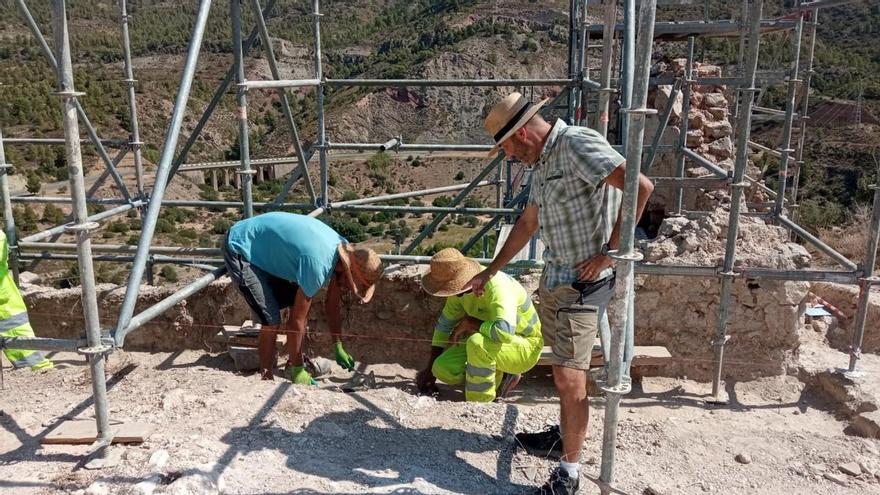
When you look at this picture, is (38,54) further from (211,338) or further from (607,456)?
(607,456)

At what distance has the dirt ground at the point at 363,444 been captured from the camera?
10.3 feet

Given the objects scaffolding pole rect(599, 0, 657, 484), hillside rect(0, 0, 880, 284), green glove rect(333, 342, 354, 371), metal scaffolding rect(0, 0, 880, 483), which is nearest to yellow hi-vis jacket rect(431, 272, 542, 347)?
metal scaffolding rect(0, 0, 880, 483)

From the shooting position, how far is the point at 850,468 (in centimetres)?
358

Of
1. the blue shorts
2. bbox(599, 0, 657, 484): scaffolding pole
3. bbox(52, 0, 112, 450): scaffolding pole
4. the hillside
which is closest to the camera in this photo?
bbox(599, 0, 657, 484): scaffolding pole

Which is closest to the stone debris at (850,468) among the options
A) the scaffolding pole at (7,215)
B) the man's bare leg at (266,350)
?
the man's bare leg at (266,350)

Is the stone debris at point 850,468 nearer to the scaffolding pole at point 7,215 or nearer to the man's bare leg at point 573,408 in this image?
the man's bare leg at point 573,408

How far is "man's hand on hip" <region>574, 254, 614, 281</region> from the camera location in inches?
117

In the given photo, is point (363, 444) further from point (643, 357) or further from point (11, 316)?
point (11, 316)

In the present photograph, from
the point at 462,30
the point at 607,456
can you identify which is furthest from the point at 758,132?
the point at 462,30

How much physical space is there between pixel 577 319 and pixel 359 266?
5.90 feet

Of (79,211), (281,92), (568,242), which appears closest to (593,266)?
(568,242)

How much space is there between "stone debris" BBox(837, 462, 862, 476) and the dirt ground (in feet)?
0.10

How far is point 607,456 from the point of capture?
9.37 ft

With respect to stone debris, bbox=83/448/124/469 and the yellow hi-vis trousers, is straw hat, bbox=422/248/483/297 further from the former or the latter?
stone debris, bbox=83/448/124/469
